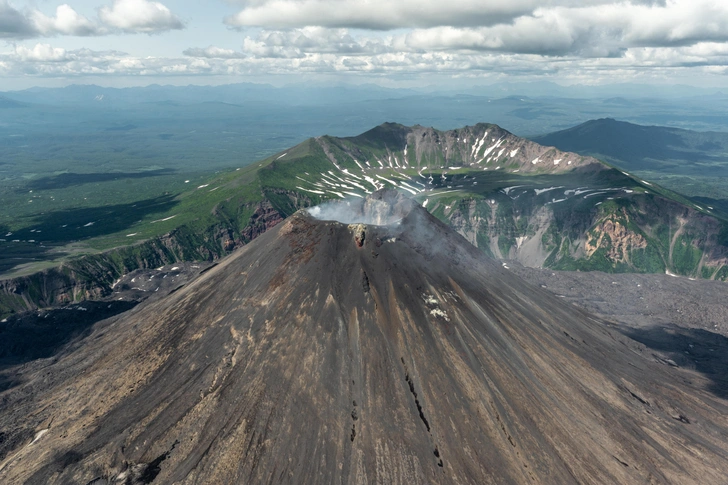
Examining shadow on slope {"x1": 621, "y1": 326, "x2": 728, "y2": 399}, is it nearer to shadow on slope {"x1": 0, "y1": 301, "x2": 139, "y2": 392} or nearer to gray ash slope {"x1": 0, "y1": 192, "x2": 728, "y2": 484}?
gray ash slope {"x1": 0, "y1": 192, "x2": 728, "y2": 484}

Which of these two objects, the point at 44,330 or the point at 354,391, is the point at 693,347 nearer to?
the point at 354,391

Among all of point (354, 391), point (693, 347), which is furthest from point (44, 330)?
point (693, 347)

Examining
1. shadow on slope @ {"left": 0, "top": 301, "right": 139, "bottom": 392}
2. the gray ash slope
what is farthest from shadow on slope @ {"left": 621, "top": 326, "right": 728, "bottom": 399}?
shadow on slope @ {"left": 0, "top": 301, "right": 139, "bottom": 392}

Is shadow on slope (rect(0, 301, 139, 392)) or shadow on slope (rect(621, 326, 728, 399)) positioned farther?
shadow on slope (rect(0, 301, 139, 392))

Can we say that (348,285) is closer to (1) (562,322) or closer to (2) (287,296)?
(2) (287,296)

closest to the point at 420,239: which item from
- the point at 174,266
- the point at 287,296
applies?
the point at 287,296

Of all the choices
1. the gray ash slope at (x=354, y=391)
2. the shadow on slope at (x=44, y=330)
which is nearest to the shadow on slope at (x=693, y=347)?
the gray ash slope at (x=354, y=391)
